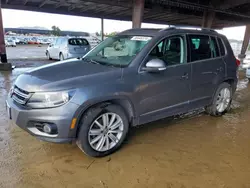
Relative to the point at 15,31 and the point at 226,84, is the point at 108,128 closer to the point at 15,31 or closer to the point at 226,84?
the point at 226,84

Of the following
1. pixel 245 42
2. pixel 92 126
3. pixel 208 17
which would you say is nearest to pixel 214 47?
pixel 92 126

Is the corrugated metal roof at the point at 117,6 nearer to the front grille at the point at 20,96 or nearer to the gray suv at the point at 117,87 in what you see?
the gray suv at the point at 117,87

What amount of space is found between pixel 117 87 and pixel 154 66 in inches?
23.7

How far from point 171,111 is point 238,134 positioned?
4.39 ft

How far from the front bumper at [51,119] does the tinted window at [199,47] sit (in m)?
2.26

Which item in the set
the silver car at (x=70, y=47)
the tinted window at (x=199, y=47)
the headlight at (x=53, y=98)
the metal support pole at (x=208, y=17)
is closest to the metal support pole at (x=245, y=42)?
the metal support pole at (x=208, y=17)

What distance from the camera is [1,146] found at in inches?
119

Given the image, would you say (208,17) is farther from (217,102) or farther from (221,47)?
(217,102)

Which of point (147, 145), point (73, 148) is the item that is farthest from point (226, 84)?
point (73, 148)

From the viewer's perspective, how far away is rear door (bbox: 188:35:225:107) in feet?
11.9

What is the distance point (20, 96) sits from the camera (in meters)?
2.67

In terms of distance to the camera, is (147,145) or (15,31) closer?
(147,145)

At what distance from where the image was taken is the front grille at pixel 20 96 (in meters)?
2.55

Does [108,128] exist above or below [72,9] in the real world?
below
